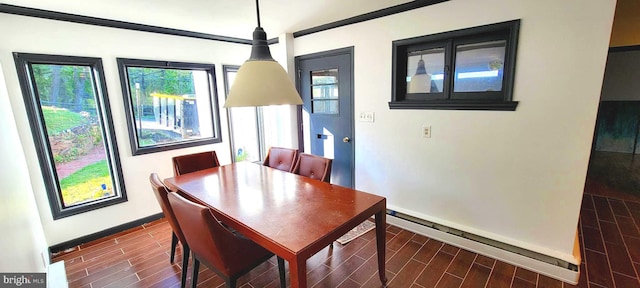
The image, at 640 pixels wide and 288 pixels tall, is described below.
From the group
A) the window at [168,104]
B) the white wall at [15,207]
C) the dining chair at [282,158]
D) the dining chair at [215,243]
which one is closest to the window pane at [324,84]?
the dining chair at [282,158]

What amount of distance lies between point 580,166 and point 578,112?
0.38 meters

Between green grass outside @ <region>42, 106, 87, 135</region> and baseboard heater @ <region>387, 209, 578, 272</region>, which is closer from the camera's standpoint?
baseboard heater @ <region>387, 209, 578, 272</region>

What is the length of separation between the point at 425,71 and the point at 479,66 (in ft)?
1.55

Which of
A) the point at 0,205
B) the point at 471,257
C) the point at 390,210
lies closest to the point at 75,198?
the point at 0,205

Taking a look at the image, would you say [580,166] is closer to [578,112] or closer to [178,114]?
[578,112]

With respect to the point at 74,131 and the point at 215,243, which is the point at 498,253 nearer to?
the point at 215,243

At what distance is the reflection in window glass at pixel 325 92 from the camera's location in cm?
327

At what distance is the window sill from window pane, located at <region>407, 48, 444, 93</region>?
174mm

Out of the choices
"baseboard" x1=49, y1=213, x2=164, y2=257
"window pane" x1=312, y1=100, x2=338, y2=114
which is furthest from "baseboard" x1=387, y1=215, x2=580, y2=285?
"baseboard" x1=49, y1=213, x2=164, y2=257

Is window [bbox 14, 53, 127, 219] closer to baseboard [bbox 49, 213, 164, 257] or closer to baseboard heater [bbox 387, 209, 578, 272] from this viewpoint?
baseboard [bbox 49, 213, 164, 257]

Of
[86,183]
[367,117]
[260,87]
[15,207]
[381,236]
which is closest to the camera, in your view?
[15,207]

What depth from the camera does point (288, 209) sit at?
1.66m

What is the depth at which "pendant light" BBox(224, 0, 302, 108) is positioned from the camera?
66.9 inches

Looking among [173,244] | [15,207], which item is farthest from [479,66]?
[15,207]
